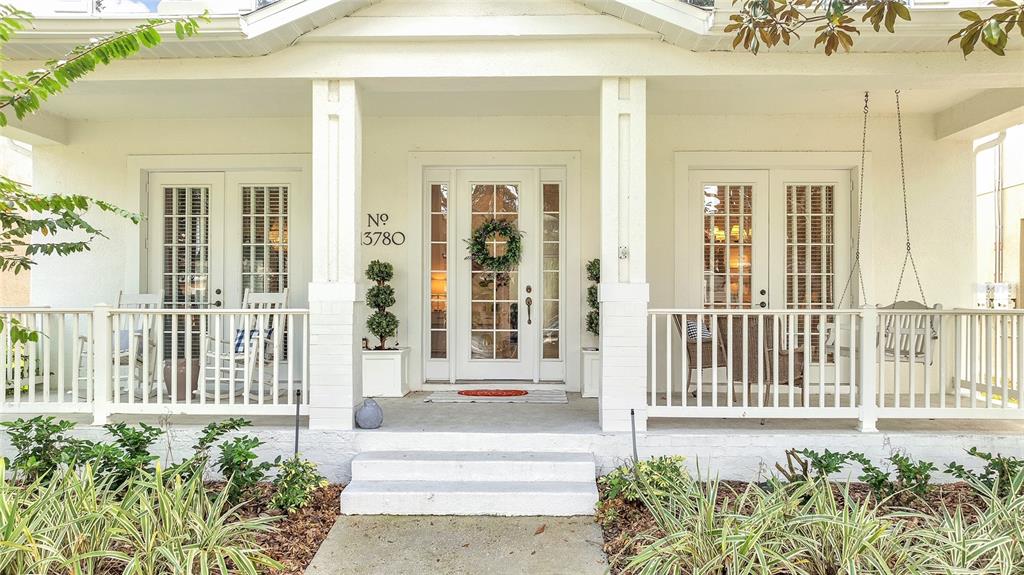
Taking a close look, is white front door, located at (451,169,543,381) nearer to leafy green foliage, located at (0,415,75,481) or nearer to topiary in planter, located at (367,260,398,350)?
topiary in planter, located at (367,260,398,350)

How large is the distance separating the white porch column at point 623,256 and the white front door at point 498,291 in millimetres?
1793

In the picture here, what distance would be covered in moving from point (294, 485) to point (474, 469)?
43.0 inches

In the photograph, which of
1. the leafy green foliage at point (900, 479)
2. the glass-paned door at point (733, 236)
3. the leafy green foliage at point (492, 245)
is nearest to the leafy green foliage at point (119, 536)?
the leafy green foliage at point (900, 479)

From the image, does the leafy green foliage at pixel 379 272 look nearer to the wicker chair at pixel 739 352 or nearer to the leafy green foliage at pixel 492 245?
the leafy green foliage at pixel 492 245

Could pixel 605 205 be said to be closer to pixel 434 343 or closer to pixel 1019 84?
pixel 434 343

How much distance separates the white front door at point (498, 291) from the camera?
6.08 meters

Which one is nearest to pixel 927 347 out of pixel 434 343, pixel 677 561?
pixel 677 561

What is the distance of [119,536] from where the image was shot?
280 cm

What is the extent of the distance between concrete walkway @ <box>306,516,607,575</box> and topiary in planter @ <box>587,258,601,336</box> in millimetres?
2340

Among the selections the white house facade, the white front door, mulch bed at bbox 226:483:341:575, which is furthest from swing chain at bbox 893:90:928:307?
mulch bed at bbox 226:483:341:575

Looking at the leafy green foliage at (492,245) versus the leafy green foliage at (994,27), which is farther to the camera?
the leafy green foliage at (492,245)

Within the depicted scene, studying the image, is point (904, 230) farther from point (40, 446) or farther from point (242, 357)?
point (40, 446)

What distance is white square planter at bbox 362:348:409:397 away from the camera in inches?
223

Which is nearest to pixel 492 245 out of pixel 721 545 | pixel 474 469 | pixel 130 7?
pixel 474 469
